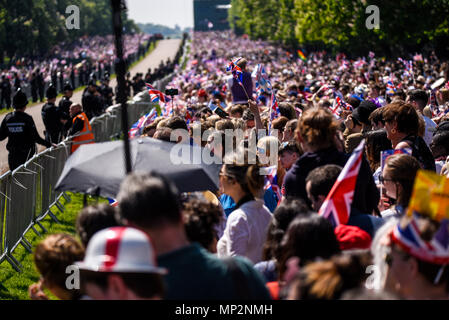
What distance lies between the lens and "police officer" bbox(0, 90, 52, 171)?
12.1m

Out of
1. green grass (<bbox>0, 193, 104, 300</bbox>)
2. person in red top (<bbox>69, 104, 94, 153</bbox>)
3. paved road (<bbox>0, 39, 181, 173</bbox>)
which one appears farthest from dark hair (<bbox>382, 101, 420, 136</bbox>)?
paved road (<bbox>0, 39, 181, 173</bbox>)

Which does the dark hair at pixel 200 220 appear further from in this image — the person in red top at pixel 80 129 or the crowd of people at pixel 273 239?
the person in red top at pixel 80 129

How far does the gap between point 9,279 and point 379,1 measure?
3348 centimetres

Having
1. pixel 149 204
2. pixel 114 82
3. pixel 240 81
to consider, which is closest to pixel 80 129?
pixel 240 81

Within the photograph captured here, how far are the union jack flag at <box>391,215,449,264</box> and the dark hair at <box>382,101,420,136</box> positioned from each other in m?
3.08

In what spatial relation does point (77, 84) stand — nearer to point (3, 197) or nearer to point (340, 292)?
point (3, 197)

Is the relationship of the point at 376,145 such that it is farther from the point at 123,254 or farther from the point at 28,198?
the point at 28,198

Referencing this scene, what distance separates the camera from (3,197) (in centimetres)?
874

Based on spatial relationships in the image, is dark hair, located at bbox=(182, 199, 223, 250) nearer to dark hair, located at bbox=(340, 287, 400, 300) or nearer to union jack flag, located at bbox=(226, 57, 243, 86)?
dark hair, located at bbox=(340, 287, 400, 300)

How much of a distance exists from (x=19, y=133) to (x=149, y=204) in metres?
9.67

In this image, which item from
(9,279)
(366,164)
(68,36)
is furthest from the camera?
(68,36)

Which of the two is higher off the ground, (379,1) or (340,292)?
(379,1)

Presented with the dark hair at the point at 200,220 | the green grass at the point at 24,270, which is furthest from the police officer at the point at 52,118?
the dark hair at the point at 200,220
